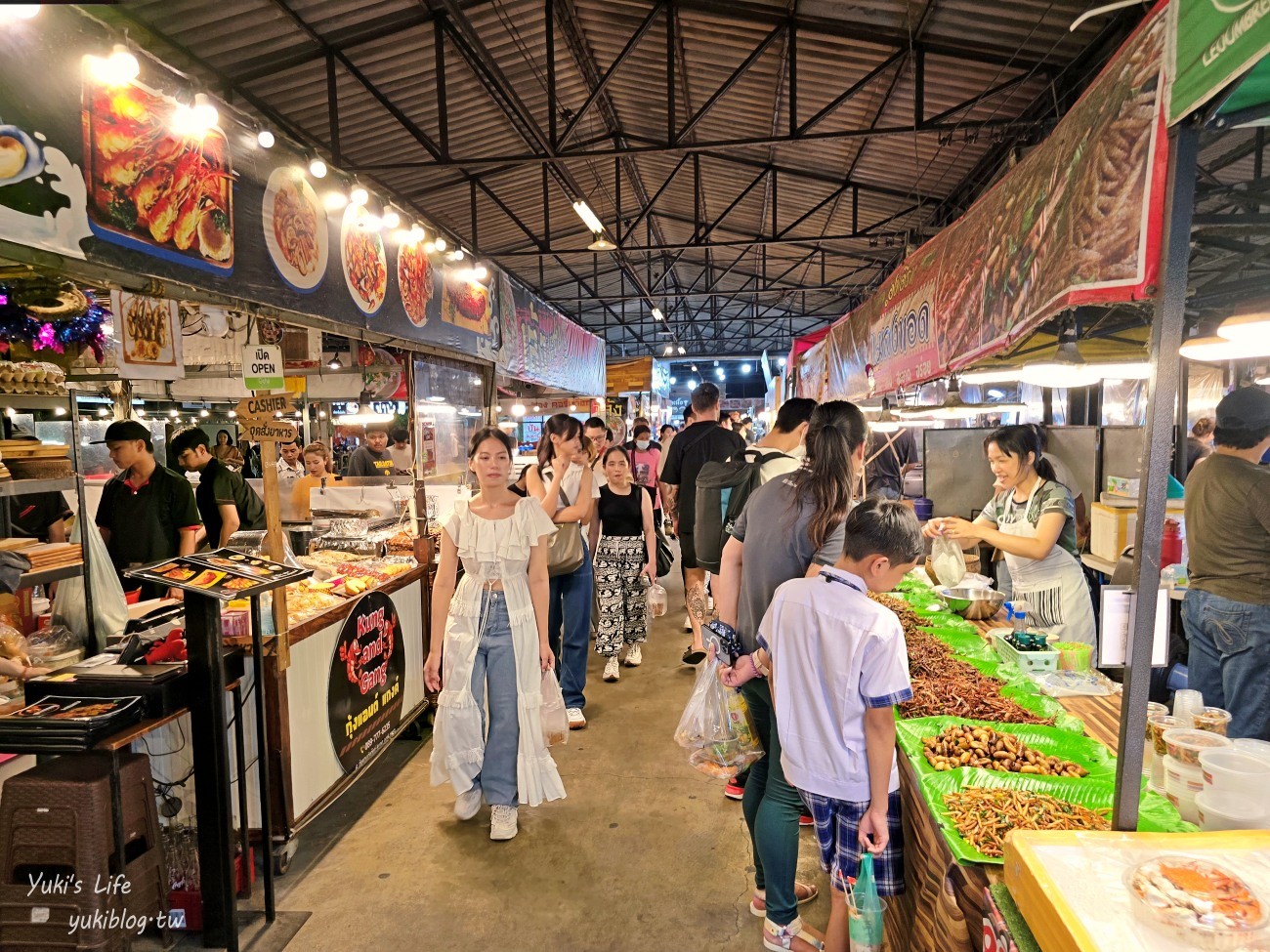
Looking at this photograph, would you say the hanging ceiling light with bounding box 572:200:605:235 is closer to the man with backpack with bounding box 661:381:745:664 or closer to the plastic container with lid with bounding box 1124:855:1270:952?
the man with backpack with bounding box 661:381:745:664

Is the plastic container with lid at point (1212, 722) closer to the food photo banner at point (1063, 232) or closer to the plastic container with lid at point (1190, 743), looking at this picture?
the plastic container with lid at point (1190, 743)

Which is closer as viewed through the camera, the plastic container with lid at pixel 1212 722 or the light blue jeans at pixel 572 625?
the plastic container with lid at pixel 1212 722

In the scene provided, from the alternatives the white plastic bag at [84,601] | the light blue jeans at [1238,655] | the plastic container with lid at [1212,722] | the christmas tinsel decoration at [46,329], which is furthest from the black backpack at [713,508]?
the christmas tinsel decoration at [46,329]

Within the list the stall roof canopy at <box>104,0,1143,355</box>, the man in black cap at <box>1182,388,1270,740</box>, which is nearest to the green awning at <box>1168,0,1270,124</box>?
the man in black cap at <box>1182,388,1270,740</box>

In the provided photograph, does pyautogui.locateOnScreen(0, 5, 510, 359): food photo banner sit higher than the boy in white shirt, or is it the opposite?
pyautogui.locateOnScreen(0, 5, 510, 359): food photo banner

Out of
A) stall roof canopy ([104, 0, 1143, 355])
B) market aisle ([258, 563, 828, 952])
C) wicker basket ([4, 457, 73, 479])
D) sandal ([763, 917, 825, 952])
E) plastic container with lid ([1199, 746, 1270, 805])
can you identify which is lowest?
market aisle ([258, 563, 828, 952])

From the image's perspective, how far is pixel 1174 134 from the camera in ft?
4.74

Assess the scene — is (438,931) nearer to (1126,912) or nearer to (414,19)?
(1126,912)

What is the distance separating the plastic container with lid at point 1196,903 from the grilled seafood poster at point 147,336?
6021 mm

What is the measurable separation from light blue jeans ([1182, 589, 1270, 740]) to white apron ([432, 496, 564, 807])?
3.24m

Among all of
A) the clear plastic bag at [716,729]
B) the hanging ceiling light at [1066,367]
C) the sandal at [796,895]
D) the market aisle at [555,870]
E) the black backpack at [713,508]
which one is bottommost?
the market aisle at [555,870]

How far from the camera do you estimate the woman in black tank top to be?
5418 millimetres

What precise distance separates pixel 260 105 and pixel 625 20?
3.36 metres

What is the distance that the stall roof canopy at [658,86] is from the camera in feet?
16.9
